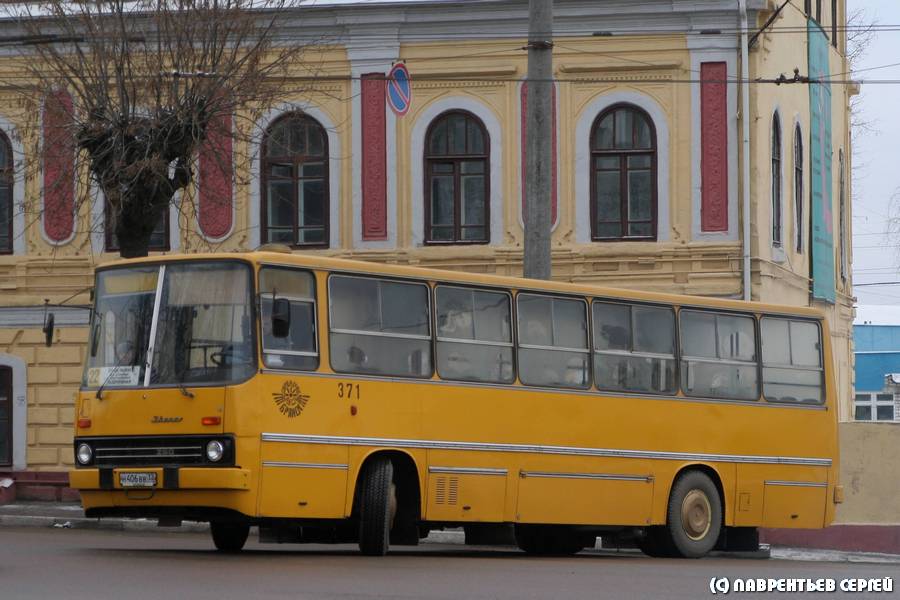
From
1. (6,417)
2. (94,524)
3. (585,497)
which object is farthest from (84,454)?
(6,417)

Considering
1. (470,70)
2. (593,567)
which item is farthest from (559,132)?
(593,567)

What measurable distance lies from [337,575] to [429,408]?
3.64m

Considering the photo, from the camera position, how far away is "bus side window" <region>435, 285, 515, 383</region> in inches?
696

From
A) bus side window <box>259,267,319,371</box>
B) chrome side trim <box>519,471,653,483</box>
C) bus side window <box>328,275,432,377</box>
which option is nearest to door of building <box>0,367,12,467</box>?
chrome side trim <box>519,471,653,483</box>

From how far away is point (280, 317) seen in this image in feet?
52.6

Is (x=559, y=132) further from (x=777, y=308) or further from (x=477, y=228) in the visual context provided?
(x=777, y=308)

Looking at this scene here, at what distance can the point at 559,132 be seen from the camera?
29344 millimetres

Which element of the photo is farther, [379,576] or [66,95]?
[66,95]

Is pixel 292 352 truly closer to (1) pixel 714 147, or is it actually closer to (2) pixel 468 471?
(2) pixel 468 471

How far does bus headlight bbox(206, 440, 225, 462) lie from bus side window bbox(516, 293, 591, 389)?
150 inches

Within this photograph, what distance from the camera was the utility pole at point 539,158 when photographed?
845 inches

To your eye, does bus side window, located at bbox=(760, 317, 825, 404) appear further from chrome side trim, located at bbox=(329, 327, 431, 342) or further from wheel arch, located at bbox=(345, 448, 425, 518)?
wheel arch, located at bbox=(345, 448, 425, 518)

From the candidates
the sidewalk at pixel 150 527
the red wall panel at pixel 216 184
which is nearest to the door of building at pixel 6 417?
the sidewalk at pixel 150 527

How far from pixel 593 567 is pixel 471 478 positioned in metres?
1.83
